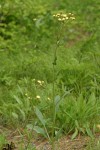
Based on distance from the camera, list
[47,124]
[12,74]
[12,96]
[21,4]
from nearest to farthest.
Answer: [47,124]
[12,96]
[12,74]
[21,4]

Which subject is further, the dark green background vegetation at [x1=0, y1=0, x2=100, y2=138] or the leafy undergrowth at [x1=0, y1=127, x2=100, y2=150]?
the dark green background vegetation at [x1=0, y1=0, x2=100, y2=138]

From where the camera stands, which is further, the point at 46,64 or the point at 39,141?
the point at 46,64

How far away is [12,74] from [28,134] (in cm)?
124

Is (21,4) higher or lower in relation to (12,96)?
higher

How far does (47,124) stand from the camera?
330 centimetres

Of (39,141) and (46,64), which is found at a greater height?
(46,64)

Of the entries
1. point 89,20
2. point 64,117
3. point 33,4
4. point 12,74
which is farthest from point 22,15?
point 64,117

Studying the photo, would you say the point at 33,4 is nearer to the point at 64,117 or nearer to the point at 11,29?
the point at 11,29

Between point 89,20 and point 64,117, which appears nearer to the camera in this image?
point 64,117

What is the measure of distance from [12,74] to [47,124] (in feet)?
4.17

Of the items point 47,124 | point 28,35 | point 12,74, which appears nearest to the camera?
point 47,124

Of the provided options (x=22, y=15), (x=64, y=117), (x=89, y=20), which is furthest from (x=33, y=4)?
(x=64, y=117)

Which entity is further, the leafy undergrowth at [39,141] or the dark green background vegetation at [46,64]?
the dark green background vegetation at [46,64]

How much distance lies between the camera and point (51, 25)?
242 inches
